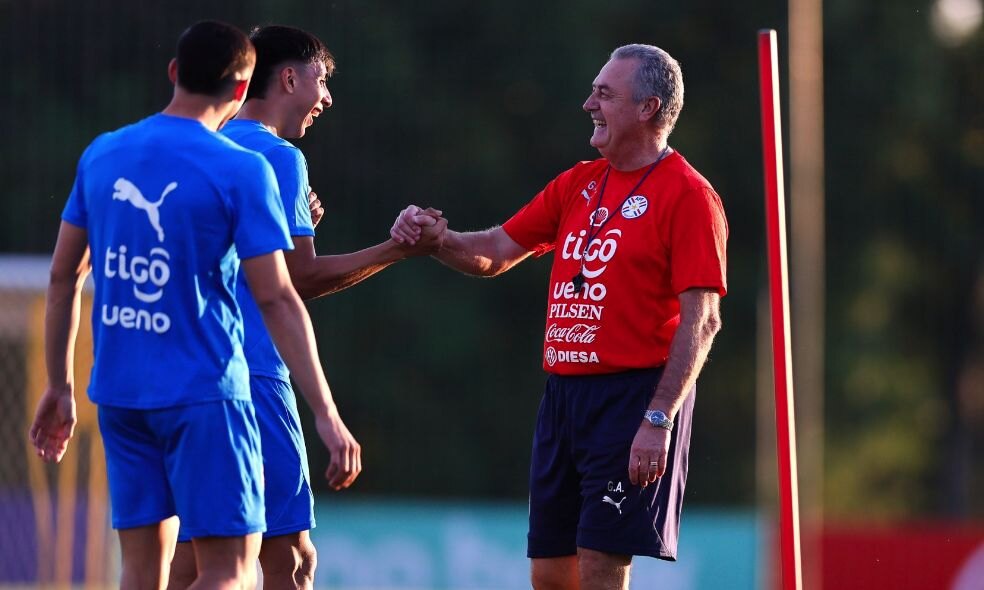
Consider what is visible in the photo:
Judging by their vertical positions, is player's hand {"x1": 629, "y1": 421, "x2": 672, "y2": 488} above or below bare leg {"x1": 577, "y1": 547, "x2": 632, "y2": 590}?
above

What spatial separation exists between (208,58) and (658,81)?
1.89 metres

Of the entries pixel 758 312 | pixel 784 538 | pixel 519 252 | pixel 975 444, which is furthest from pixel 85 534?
pixel 975 444

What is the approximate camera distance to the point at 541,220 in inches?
255

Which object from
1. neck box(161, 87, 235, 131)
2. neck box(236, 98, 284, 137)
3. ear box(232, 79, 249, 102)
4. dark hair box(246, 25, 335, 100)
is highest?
dark hair box(246, 25, 335, 100)

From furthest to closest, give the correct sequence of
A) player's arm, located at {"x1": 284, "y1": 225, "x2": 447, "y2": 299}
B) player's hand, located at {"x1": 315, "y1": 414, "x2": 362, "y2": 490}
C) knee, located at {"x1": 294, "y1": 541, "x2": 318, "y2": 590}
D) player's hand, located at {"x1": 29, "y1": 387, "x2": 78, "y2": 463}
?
player's arm, located at {"x1": 284, "y1": 225, "x2": 447, "y2": 299} < knee, located at {"x1": 294, "y1": 541, "x2": 318, "y2": 590} < player's hand, located at {"x1": 29, "y1": 387, "x2": 78, "y2": 463} < player's hand, located at {"x1": 315, "y1": 414, "x2": 362, "y2": 490}

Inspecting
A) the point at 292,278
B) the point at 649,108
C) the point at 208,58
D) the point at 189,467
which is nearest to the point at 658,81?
the point at 649,108

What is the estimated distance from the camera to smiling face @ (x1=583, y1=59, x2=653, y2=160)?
602 cm

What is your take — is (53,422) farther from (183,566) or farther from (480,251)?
(480,251)

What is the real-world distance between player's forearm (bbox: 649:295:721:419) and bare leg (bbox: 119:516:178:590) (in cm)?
172

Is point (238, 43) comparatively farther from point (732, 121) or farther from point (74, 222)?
point (732, 121)

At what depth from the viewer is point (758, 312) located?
26547mm

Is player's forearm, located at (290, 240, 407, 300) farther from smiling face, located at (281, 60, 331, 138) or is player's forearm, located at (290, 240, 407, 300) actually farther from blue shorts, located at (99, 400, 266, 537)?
blue shorts, located at (99, 400, 266, 537)

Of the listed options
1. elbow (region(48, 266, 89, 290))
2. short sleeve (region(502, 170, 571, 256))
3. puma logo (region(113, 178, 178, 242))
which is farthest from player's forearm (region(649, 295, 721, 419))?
elbow (region(48, 266, 89, 290))

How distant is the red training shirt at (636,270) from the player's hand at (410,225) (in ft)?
2.22
